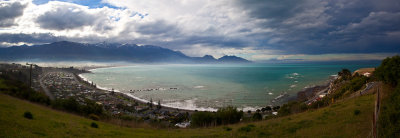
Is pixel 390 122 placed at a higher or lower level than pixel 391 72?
lower

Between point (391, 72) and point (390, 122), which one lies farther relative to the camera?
point (391, 72)

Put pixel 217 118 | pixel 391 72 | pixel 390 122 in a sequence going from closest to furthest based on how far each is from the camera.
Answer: pixel 390 122 → pixel 391 72 → pixel 217 118

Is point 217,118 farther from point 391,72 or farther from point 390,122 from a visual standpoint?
point 390,122

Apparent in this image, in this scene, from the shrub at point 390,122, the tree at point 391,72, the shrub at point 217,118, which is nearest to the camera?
the shrub at point 390,122

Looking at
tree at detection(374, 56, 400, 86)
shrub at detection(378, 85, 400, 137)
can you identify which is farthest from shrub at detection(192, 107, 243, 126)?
shrub at detection(378, 85, 400, 137)

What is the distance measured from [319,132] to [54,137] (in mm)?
14875

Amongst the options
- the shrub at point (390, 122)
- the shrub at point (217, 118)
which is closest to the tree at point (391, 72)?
the shrub at point (390, 122)

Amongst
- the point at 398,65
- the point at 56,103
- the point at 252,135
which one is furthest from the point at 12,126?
the point at 398,65

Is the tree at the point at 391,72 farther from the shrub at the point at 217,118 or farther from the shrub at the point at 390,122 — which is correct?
the shrub at the point at 217,118

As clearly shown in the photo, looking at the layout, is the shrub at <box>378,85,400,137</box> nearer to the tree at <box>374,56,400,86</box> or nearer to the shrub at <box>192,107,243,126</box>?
the tree at <box>374,56,400,86</box>

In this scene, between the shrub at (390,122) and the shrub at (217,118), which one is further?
the shrub at (217,118)

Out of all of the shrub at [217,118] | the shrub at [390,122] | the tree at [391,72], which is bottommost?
the shrub at [217,118]

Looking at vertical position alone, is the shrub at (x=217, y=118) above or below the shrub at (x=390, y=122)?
below

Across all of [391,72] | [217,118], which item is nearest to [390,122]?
[391,72]
